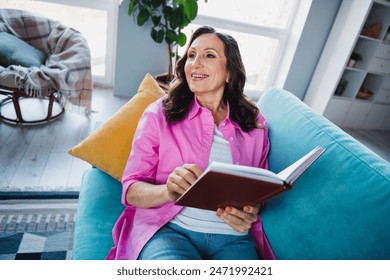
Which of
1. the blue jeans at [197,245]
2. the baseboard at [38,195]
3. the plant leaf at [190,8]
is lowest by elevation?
the baseboard at [38,195]

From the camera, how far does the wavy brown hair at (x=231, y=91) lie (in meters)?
1.07

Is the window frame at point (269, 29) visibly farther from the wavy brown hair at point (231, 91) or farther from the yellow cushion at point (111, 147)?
the yellow cushion at point (111, 147)

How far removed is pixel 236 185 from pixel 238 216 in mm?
247

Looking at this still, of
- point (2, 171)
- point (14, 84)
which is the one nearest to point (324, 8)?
point (14, 84)

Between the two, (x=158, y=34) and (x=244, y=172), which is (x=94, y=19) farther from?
(x=244, y=172)

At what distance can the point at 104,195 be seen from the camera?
3.64 ft

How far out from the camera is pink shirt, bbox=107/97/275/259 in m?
0.88

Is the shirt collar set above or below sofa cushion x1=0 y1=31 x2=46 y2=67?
above

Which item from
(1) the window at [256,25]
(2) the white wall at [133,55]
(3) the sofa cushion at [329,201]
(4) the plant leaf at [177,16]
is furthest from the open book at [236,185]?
(1) the window at [256,25]

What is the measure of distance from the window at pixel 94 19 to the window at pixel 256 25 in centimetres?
94

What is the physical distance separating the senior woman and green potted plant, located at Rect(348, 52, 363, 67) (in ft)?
9.67

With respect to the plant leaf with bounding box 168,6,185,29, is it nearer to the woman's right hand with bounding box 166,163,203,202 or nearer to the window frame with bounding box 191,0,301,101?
the window frame with bounding box 191,0,301,101

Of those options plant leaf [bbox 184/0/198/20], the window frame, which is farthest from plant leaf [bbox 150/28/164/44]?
the window frame
